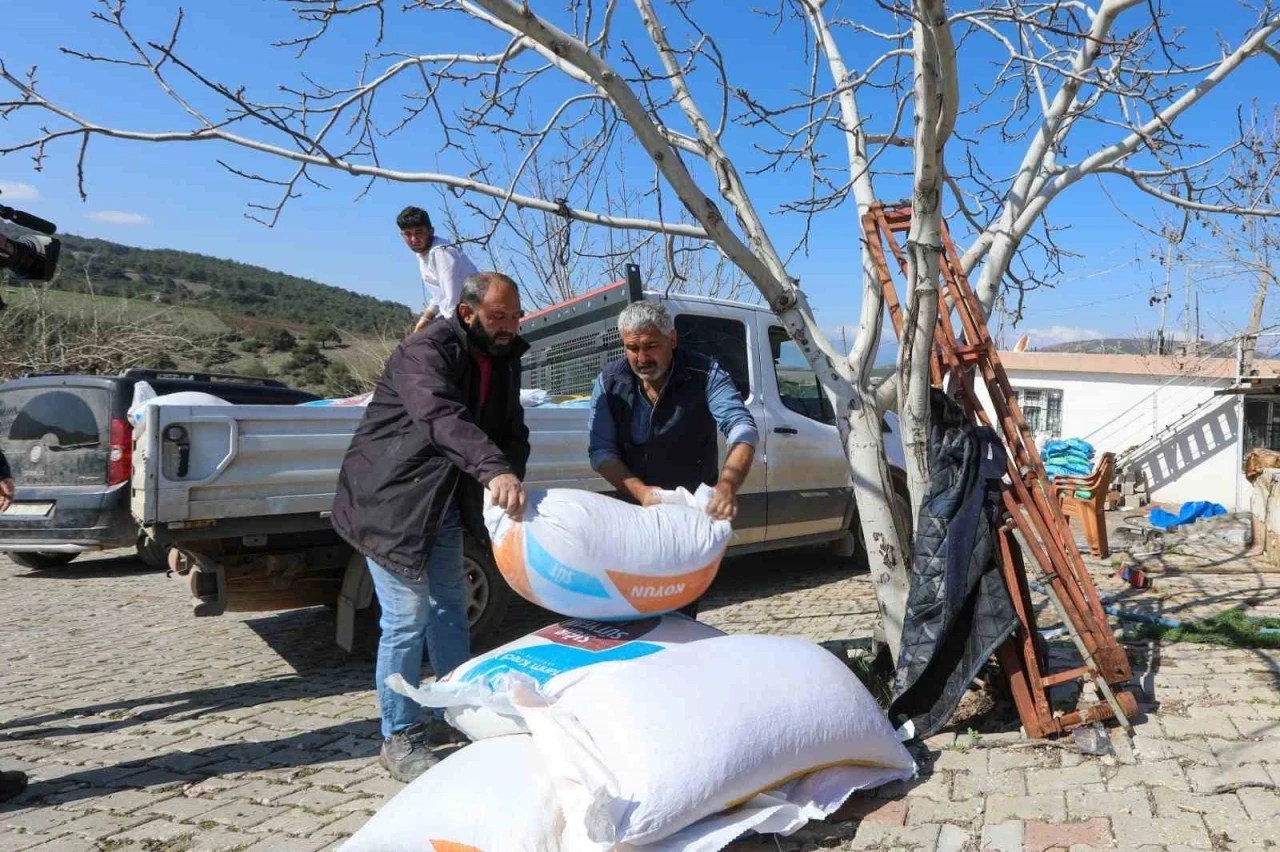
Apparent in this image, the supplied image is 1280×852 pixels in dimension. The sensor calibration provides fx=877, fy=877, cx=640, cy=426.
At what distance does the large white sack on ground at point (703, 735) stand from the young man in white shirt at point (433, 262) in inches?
124

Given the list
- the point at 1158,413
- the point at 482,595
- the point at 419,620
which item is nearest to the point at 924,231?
the point at 419,620

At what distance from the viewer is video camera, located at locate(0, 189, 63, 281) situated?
3480 mm

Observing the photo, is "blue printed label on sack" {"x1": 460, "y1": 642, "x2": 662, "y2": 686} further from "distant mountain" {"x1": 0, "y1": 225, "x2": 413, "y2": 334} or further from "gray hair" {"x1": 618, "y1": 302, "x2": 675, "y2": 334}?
"distant mountain" {"x1": 0, "y1": 225, "x2": 413, "y2": 334}

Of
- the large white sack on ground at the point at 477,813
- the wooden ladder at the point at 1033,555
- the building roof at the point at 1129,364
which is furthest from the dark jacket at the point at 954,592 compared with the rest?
the building roof at the point at 1129,364

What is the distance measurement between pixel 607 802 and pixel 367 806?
1.26 m

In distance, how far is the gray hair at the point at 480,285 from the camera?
3127mm

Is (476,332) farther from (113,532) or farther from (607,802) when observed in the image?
(113,532)

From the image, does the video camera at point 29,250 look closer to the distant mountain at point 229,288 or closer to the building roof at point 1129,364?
the building roof at point 1129,364

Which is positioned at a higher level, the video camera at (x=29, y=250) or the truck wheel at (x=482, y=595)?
the video camera at (x=29, y=250)

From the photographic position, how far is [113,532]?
6.07m

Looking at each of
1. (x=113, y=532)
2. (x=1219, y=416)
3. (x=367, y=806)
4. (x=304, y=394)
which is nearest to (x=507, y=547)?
(x=367, y=806)

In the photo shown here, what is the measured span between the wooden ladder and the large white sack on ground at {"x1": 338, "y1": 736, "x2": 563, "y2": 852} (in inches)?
73.3

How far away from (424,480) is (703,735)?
4.36 ft

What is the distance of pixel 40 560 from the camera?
864 centimetres
